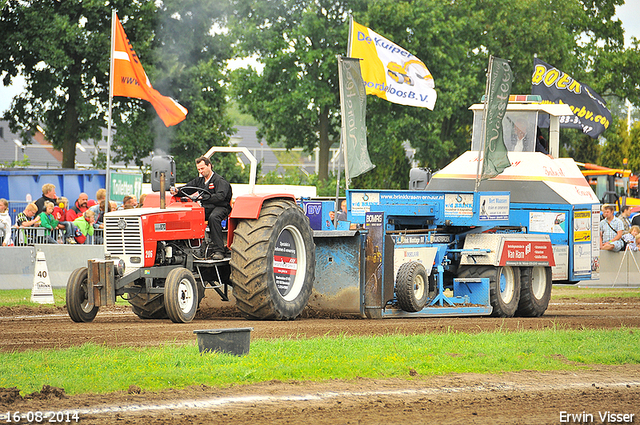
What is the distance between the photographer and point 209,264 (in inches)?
410

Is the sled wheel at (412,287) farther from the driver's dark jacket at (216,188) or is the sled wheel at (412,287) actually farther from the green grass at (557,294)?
the green grass at (557,294)

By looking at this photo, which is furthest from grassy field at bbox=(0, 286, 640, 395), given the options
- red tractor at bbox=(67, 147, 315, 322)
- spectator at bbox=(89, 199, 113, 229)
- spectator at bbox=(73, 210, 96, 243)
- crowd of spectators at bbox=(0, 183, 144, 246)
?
spectator at bbox=(89, 199, 113, 229)

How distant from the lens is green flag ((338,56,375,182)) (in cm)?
1362

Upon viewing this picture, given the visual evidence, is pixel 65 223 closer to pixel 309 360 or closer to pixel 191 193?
pixel 191 193

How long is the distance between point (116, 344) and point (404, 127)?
1196 inches

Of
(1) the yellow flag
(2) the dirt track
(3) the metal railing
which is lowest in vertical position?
(2) the dirt track

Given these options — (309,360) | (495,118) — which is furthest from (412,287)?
(309,360)

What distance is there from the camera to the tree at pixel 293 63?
36812 mm

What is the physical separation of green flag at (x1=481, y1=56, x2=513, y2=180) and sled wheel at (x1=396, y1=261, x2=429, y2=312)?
2.71 meters

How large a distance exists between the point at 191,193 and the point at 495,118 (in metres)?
5.54

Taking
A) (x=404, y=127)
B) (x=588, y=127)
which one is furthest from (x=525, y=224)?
(x=404, y=127)

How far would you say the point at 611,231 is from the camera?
845 inches

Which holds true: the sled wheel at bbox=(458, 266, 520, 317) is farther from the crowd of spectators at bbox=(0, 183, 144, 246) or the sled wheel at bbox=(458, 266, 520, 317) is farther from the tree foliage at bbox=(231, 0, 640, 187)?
the tree foliage at bbox=(231, 0, 640, 187)

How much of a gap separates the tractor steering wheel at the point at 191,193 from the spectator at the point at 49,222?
7143 millimetres
